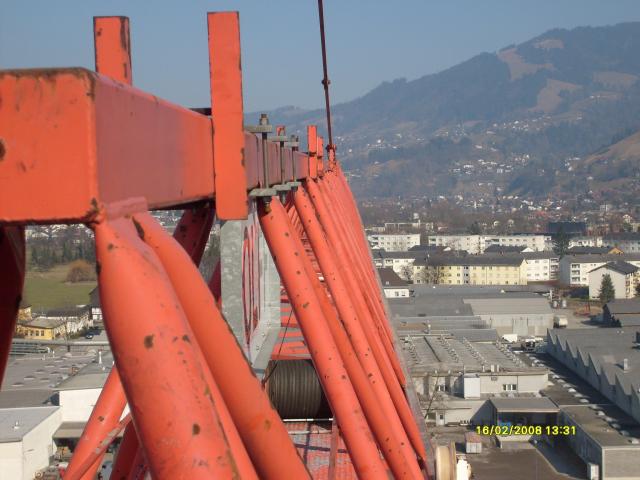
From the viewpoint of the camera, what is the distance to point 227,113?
136 cm

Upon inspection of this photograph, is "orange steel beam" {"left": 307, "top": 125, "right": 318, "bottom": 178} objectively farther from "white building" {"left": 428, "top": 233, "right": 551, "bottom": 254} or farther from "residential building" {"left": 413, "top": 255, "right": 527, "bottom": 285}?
"white building" {"left": 428, "top": 233, "right": 551, "bottom": 254}

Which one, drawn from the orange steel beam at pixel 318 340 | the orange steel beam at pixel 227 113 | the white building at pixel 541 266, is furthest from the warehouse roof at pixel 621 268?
the orange steel beam at pixel 227 113

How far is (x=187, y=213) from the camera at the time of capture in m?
1.79

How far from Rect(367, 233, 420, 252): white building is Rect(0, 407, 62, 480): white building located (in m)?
53.5

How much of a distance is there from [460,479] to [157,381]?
7.40ft

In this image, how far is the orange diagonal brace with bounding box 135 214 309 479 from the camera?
3.18ft

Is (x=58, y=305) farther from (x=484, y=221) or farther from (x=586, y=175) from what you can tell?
(x=586, y=175)

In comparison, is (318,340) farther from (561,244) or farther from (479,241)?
(479,241)

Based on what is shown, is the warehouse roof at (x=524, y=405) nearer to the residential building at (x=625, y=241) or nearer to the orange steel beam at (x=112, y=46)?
the orange steel beam at (x=112, y=46)

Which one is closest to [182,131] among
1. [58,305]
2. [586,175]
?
[58,305]

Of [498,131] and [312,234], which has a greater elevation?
[498,131]

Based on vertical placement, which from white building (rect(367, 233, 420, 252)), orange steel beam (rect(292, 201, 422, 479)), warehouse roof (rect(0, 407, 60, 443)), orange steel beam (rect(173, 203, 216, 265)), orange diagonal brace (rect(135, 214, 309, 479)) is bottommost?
white building (rect(367, 233, 420, 252))

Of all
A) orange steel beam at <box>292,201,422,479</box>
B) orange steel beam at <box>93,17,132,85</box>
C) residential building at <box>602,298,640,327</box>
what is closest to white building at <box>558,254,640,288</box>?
residential building at <box>602,298,640,327</box>

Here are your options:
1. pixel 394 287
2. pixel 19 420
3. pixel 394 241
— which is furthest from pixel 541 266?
pixel 19 420
